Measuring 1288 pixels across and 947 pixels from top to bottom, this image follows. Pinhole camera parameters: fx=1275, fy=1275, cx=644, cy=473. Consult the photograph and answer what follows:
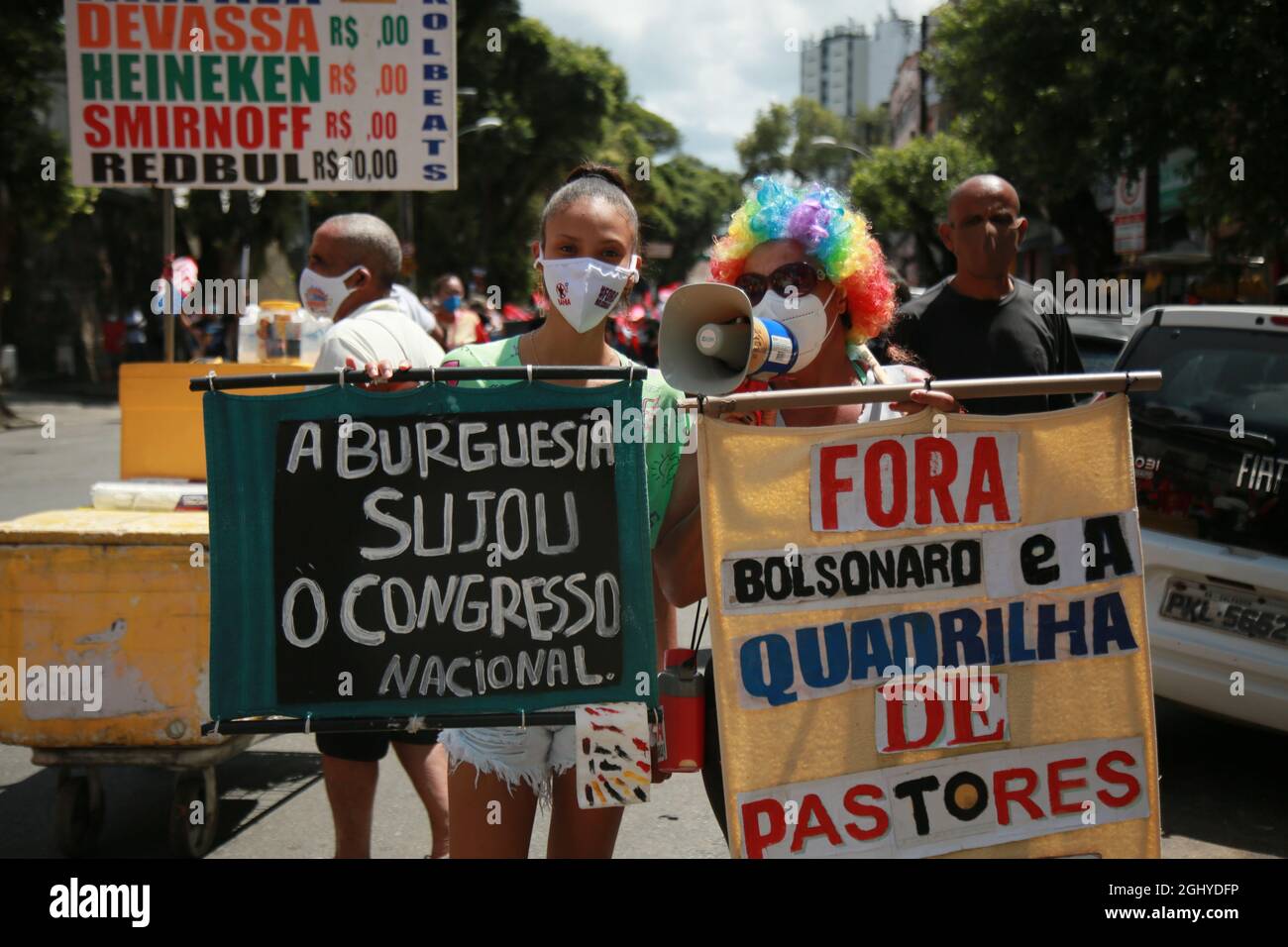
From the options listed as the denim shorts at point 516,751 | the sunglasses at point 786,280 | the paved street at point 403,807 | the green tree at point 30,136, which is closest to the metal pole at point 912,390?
the sunglasses at point 786,280

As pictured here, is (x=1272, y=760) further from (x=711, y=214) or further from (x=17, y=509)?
(x=711, y=214)

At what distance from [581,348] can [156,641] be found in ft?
6.42

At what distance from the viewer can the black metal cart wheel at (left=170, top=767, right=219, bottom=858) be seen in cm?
419

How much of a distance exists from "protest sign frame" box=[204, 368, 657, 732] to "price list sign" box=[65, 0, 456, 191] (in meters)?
4.04

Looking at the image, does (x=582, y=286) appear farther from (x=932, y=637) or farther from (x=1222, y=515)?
(x=1222, y=515)

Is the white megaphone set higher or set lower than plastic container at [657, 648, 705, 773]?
higher

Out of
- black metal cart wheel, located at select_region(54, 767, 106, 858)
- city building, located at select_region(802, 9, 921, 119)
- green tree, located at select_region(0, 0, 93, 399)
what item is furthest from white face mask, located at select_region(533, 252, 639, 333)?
city building, located at select_region(802, 9, 921, 119)

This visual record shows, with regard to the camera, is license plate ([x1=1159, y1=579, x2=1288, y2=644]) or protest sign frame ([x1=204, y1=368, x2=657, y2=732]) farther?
license plate ([x1=1159, y1=579, x2=1288, y2=644])

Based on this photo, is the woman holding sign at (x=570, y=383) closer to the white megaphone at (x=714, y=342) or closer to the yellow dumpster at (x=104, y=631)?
the white megaphone at (x=714, y=342)

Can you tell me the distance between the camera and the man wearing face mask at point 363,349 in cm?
358

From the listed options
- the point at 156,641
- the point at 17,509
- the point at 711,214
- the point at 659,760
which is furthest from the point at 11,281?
the point at 711,214

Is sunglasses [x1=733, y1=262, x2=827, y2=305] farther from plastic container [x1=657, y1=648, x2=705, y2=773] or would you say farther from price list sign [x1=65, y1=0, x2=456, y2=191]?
price list sign [x1=65, y1=0, x2=456, y2=191]

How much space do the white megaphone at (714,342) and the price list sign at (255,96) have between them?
171 inches

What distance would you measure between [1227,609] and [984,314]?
150 centimetres
